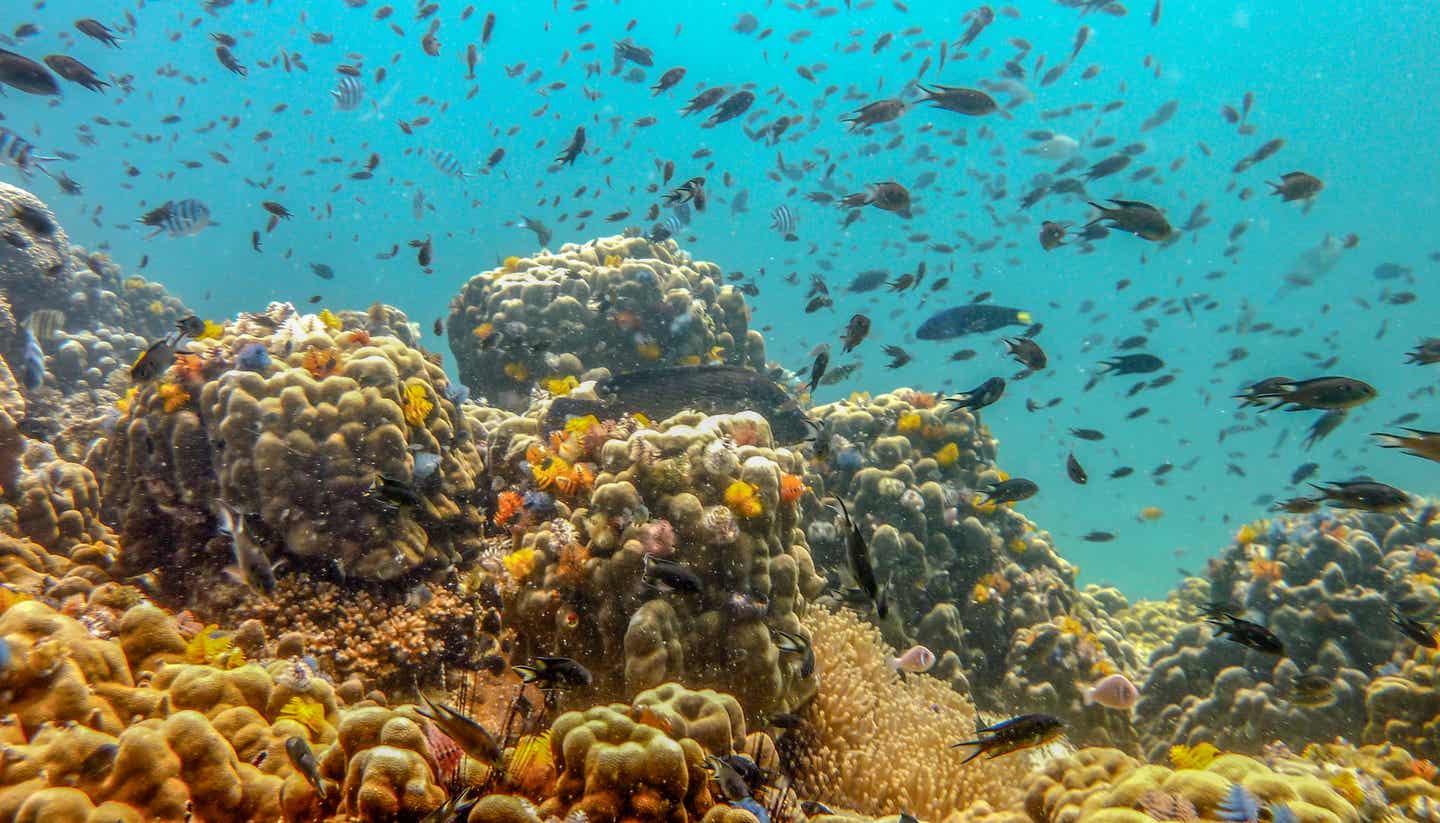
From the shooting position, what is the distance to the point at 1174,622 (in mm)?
12898

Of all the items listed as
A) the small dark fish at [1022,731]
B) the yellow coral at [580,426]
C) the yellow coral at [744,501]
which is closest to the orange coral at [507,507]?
the yellow coral at [580,426]

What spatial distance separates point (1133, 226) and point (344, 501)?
7.46 metres

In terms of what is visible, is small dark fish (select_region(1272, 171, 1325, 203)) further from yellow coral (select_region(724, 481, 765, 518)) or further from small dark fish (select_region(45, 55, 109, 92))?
small dark fish (select_region(45, 55, 109, 92))

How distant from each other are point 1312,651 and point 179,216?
14.8 meters

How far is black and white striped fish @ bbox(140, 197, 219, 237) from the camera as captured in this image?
26.9 ft

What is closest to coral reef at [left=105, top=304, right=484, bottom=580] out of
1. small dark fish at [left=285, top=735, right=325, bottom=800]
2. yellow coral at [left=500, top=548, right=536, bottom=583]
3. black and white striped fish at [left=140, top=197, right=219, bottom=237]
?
yellow coral at [left=500, top=548, right=536, bottom=583]

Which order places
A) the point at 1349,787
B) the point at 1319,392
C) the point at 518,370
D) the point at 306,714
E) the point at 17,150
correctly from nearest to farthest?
the point at 306,714
the point at 1349,787
the point at 1319,392
the point at 17,150
the point at 518,370

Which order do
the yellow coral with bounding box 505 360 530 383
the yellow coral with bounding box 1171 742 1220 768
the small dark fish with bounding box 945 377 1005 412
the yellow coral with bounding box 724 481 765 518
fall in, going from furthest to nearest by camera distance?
the yellow coral with bounding box 505 360 530 383 → the small dark fish with bounding box 945 377 1005 412 → the yellow coral with bounding box 724 481 765 518 → the yellow coral with bounding box 1171 742 1220 768

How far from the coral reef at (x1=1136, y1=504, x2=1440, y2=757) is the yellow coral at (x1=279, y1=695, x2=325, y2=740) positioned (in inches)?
314

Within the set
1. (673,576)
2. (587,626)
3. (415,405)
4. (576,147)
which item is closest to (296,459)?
(415,405)

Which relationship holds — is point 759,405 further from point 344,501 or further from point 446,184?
point 446,184

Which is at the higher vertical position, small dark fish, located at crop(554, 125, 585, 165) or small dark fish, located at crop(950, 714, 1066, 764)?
small dark fish, located at crop(554, 125, 585, 165)

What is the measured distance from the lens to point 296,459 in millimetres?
5148

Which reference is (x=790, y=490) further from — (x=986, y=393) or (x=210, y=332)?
(x=210, y=332)
